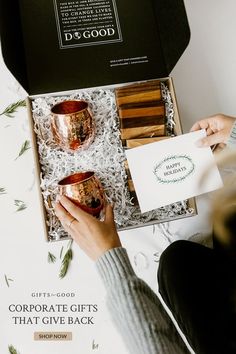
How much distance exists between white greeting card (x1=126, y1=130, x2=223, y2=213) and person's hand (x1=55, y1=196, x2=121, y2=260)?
0.46 feet

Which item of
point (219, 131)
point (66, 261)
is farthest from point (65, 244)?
point (219, 131)

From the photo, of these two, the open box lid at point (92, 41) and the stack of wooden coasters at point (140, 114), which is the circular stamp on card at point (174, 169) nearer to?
the stack of wooden coasters at point (140, 114)

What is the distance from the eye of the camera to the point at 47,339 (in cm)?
100

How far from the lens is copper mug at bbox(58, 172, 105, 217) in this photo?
820mm

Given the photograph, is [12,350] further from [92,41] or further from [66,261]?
[92,41]

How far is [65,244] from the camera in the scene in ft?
3.39

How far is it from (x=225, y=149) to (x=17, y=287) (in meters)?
0.56

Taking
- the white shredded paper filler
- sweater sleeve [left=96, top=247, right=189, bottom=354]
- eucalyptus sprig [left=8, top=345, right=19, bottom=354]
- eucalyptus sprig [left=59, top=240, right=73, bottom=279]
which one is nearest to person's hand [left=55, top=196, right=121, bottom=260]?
sweater sleeve [left=96, top=247, right=189, bottom=354]

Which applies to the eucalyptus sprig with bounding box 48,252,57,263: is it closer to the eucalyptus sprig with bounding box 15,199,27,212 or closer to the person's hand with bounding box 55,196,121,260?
the eucalyptus sprig with bounding box 15,199,27,212

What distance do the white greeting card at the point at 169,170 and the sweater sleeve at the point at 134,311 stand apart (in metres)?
0.19

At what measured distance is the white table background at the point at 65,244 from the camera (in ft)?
3.29

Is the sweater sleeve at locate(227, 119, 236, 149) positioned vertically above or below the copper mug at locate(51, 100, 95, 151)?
below

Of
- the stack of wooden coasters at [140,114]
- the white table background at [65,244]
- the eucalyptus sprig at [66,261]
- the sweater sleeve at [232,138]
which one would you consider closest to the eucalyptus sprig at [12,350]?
the white table background at [65,244]

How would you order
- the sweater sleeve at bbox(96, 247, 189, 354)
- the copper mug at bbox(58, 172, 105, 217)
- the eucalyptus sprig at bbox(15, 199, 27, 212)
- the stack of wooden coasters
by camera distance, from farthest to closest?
1. the eucalyptus sprig at bbox(15, 199, 27, 212)
2. the stack of wooden coasters
3. the copper mug at bbox(58, 172, 105, 217)
4. the sweater sleeve at bbox(96, 247, 189, 354)
